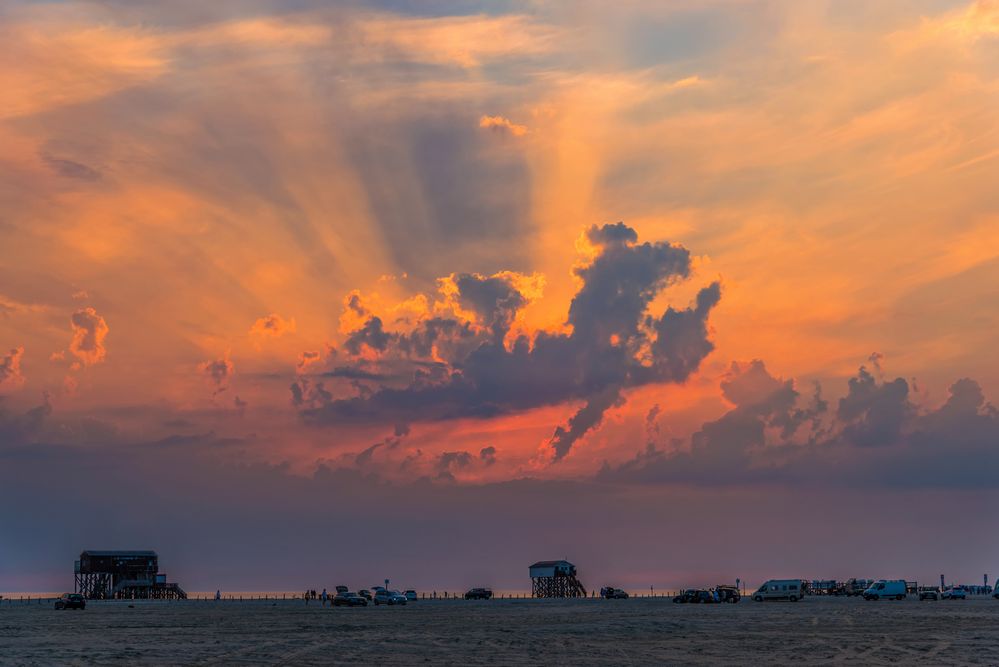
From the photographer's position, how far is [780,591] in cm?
18938

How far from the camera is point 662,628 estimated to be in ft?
307

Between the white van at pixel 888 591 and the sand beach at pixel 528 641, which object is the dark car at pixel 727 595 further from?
the sand beach at pixel 528 641

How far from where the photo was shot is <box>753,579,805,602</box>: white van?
612ft

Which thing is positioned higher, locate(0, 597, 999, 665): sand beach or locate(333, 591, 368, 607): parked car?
locate(333, 591, 368, 607): parked car

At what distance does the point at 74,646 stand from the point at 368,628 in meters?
28.7

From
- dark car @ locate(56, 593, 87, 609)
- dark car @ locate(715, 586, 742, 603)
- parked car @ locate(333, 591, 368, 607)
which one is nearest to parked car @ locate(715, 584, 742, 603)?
dark car @ locate(715, 586, 742, 603)

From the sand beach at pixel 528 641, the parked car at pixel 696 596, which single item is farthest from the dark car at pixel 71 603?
the parked car at pixel 696 596

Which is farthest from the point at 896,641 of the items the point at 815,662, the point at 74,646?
the point at 74,646

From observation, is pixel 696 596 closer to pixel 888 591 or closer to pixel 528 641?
pixel 888 591

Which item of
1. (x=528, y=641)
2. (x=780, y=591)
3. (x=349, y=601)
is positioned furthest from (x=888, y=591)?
(x=528, y=641)

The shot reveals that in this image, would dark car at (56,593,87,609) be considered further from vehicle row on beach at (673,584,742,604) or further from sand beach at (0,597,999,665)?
vehicle row on beach at (673,584,742,604)

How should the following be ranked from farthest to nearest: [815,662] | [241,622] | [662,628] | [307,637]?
[241,622] < [662,628] < [307,637] < [815,662]

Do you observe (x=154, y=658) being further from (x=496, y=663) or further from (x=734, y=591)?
(x=734, y=591)

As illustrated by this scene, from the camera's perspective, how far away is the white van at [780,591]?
186500 millimetres
